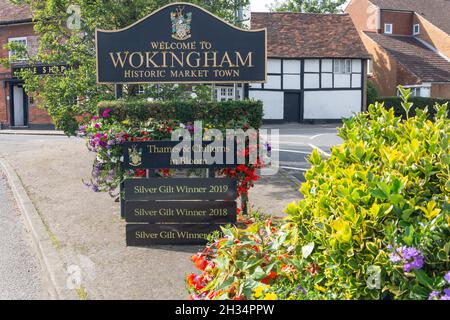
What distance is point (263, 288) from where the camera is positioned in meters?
3.57

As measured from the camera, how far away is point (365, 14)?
141ft

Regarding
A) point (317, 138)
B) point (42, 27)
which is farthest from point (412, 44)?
point (42, 27)

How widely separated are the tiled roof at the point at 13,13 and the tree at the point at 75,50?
21.7 metres

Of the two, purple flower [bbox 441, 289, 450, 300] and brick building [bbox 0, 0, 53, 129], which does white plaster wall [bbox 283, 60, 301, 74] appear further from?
purple flower [bbox 441, 289, 450, 300]

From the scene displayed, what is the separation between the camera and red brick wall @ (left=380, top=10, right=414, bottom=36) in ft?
137

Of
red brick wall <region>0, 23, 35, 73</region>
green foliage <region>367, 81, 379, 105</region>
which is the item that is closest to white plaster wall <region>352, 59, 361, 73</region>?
green foliage <region>367, 81, 379, 105</region>

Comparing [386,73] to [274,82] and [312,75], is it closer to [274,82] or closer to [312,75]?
[312,75]

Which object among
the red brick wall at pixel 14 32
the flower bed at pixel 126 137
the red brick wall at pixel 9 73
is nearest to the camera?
the flower bed at pixel 126 137

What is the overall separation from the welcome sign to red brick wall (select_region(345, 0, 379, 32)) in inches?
1431

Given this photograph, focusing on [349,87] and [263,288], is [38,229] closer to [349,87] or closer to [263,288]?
[263,288]

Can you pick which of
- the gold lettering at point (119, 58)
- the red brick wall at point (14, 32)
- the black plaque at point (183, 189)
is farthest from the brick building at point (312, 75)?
the black plaque at point (183, 189)

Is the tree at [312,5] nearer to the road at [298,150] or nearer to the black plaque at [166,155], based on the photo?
the road at [298,150]

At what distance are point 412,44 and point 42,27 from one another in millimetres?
34670

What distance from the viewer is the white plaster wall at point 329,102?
34.5 metres
